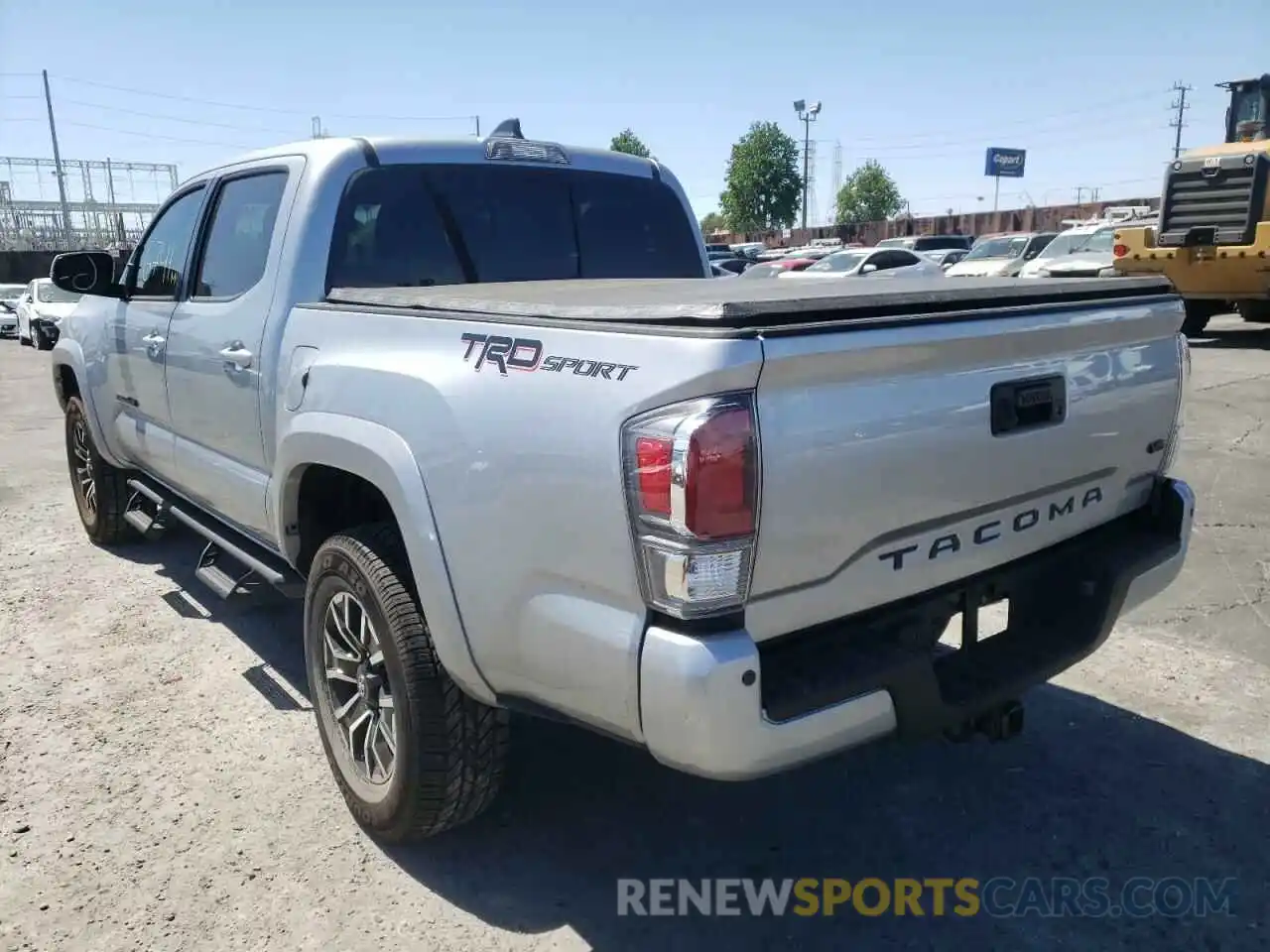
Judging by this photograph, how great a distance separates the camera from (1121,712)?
141 inches

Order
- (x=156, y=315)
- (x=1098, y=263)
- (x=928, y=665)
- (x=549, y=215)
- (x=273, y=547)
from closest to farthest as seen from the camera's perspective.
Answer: (x=928, y=665) < (x=273, y=547) < (x=549, y=215) < (x=156, y=315) < (x=1098, y=263)

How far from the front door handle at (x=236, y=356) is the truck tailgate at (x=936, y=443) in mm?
2139

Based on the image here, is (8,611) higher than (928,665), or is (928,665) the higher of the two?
(928,665)

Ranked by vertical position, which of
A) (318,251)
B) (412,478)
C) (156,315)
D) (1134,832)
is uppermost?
(318,251)

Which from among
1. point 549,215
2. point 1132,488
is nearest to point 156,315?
point 549,215

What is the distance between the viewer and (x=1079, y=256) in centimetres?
1741

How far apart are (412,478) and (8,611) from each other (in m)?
3.52

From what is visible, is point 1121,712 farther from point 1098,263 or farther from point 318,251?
point 1098,263

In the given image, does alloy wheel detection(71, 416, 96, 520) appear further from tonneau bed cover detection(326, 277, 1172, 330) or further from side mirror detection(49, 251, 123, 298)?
tonneau bed cover detection(326, 277, 1172, 330)

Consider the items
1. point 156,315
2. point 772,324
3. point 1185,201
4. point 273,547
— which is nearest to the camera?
point 772,324

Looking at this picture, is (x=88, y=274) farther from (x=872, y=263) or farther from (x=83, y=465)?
(x=872, y=263)

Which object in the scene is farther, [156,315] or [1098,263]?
[1098,263]

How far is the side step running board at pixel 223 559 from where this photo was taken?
3.42 meters

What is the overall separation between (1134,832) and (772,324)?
2.00m
